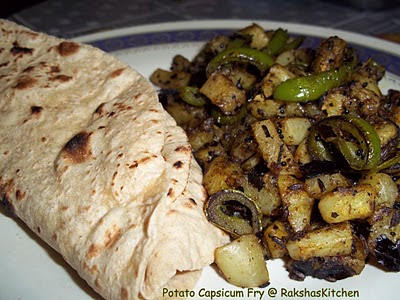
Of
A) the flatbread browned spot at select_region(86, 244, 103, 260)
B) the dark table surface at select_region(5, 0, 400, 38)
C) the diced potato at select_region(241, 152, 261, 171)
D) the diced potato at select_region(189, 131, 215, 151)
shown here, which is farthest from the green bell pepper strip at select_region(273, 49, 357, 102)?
the dark table surface at select_region(5, 0, 400, 38)

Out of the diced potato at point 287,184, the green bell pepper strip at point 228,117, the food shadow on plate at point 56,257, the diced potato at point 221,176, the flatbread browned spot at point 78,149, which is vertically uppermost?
the flatbread browned spot at point 78,149

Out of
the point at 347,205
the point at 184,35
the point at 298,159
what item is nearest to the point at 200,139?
the point at 298,159

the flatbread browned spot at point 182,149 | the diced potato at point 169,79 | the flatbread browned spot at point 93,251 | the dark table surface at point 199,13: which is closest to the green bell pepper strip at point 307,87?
the flatbread browned spot at point 182,149

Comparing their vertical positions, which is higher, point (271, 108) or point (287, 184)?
point (271, 108)

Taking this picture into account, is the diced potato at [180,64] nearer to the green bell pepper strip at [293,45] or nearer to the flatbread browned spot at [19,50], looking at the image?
the green bell pepper strip at [293,45]

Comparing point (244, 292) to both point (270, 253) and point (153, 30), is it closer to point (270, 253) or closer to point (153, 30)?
point (270, 253)

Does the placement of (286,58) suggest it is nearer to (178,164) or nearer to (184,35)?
(178,164)

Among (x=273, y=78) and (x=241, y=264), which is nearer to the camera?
(x=241, y=264)
